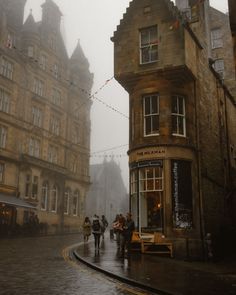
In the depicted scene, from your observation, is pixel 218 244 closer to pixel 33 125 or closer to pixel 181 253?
pixel 181 253

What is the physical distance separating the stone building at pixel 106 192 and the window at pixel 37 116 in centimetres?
4051

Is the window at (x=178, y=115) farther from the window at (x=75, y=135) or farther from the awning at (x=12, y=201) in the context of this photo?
the window at (x=75, y=135)

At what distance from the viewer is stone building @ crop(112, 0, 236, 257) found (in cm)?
1962

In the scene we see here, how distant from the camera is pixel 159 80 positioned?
21.1 m

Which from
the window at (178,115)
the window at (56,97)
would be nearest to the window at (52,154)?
the window at (56,97)

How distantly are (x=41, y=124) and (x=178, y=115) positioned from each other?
27.1 m

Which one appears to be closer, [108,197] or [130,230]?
[130,230]

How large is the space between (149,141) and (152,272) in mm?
9506

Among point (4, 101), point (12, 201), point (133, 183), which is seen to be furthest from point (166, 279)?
point (4, 101)

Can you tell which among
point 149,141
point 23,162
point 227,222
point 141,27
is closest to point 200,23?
point 141,27

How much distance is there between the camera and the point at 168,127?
20.5 metres

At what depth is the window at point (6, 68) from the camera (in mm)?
40531

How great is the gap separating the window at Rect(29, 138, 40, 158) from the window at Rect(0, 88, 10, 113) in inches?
184

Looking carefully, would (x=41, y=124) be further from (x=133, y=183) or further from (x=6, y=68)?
(x=133, y=183)
